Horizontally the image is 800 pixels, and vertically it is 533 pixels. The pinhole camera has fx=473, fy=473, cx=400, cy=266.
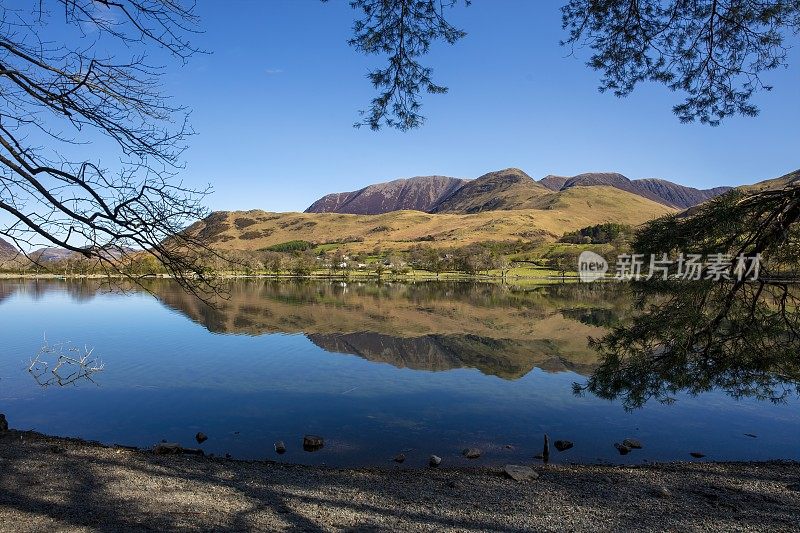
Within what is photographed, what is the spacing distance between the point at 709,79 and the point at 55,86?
1048 centimetres

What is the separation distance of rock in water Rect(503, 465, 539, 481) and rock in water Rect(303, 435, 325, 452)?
564 centimetres

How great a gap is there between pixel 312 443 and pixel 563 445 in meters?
7.73

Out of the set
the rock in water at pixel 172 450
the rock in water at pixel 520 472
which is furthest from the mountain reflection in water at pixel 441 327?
the rock in water at pixel 520 472

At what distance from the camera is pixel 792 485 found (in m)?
10.7

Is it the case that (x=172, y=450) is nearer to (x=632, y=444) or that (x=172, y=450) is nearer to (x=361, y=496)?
(x=361, y=496)

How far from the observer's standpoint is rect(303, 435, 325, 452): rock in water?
1423cm

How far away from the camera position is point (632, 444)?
14781 millimetres

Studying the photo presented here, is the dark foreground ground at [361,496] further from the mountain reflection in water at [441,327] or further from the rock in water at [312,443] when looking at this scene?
the mountain reflection in water at [441,327]

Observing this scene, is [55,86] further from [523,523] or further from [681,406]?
[681,406]

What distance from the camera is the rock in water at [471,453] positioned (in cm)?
1384

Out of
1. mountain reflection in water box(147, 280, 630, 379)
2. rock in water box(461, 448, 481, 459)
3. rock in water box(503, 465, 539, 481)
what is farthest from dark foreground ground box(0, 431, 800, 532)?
mountain reflection in water box(147, 280, 630, 379)

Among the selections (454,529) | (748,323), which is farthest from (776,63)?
(454,529)

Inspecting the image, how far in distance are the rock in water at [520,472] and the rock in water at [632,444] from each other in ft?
15.2

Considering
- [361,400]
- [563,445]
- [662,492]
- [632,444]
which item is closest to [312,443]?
[361,400]
